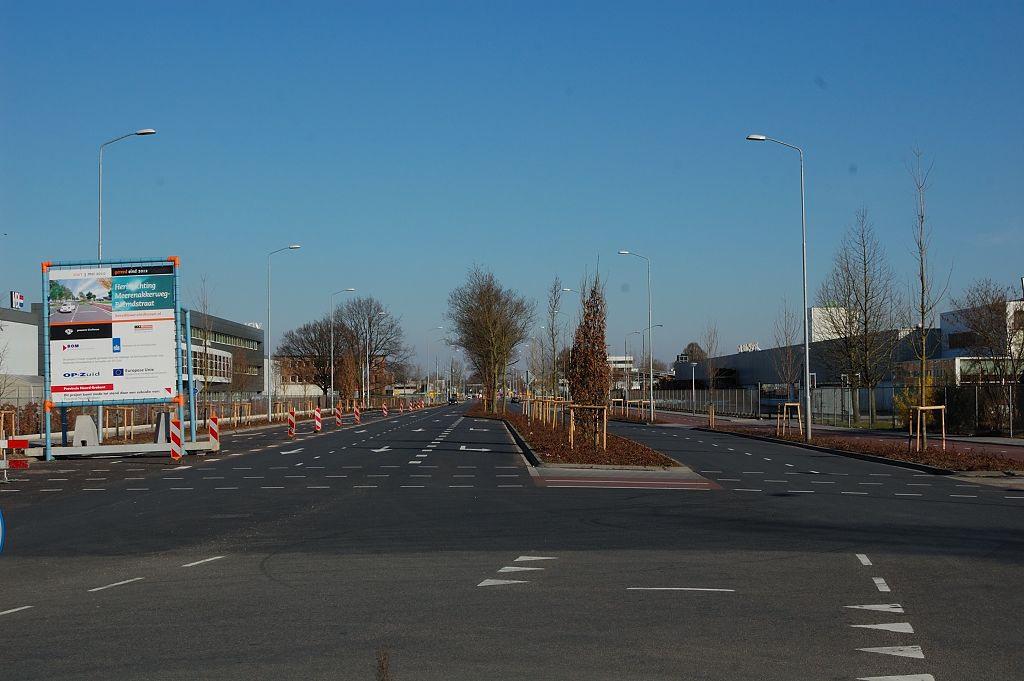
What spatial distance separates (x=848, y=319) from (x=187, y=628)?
52.1 meters

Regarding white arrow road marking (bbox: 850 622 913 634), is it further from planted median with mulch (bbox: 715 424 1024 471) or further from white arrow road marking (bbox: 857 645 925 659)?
planted median with mulch (bbox: 715 424 1024 471)

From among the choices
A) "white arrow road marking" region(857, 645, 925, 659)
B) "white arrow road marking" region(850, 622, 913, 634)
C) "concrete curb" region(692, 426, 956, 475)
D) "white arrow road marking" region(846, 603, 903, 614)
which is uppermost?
"white arrow road marking" region(857, 645, 925, 659)

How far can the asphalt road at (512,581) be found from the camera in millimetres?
6992

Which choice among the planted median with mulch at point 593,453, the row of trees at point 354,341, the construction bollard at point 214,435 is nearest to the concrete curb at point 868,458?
the planted median with mulch at point 593,453

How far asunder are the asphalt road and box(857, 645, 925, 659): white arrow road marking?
6cm

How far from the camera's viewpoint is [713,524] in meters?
14.8

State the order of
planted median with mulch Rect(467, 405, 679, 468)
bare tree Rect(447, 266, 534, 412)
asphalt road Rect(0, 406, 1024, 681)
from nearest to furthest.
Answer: asphalt road Rect(0, 406, 1024, 681)
planted median with mulch Rect(467, 405, 679, 468)
bare tree Rect(447, 266, 534, 412)

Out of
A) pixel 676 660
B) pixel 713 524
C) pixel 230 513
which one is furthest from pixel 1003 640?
pixel 230 513

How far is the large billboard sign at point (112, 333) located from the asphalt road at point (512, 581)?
729 cm

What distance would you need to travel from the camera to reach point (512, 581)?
10.0 m

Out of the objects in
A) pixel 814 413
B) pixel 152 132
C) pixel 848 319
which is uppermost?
pixel 152 132

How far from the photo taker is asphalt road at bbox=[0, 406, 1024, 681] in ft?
22.9

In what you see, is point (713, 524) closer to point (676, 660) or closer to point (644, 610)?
point (644, 610)

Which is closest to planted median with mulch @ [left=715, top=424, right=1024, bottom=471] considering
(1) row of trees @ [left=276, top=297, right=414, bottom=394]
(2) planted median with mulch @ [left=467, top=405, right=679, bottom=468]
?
(2) planted median with mulch @ [left=467, top=405, right=679, bottom=468]
